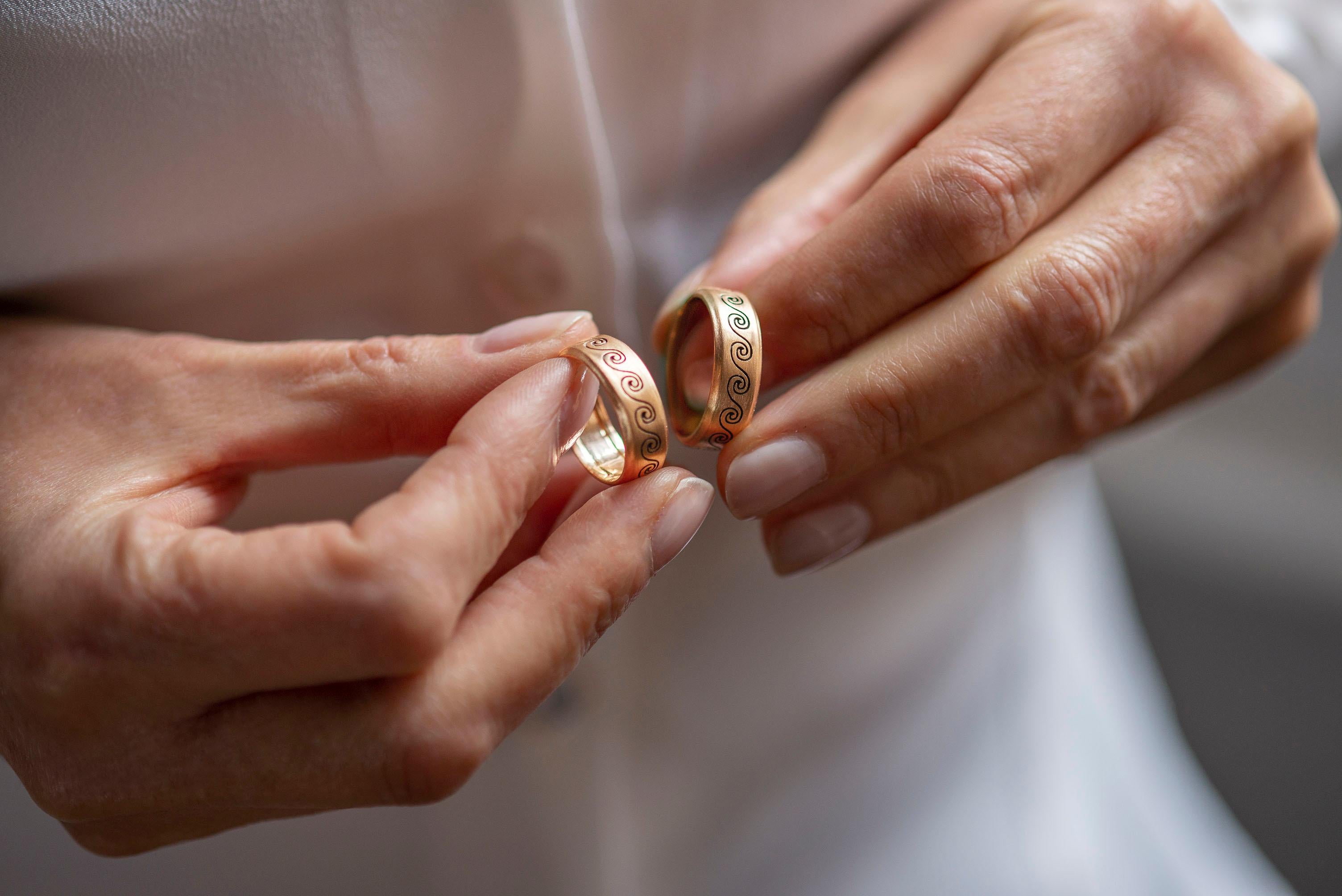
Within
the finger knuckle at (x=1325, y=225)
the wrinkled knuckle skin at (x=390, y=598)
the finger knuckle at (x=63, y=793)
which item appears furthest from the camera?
the finger knuckle at (x=1325, y=225)

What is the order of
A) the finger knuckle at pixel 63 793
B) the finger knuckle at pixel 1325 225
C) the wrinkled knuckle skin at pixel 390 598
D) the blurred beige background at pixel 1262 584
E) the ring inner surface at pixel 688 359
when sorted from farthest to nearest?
the blurred beige background at pixel 1262 584
the finger knuckle at pixel 1325 225
the ring inner surface at pixel 688 359
the finger knuckle at pixel 63 793
the wrinkled knuckle skin at pixel 390 598

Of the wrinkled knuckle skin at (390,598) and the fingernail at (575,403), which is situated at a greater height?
the fingernail at (575,403)

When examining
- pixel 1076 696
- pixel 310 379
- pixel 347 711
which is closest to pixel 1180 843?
pixel 1076 696

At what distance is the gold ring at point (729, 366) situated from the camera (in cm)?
89

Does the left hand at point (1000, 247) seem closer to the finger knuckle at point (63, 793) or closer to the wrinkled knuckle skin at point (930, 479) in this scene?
the wrinkled knuckle skin at point (930, 479)

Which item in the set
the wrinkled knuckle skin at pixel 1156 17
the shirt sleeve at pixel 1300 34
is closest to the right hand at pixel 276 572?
the wrinkled knuckle skin at pixel 1156 17

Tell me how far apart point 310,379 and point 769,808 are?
0.91 m

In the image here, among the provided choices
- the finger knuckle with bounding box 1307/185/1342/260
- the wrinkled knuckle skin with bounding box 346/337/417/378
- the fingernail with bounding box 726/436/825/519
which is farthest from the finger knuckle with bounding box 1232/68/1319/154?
the wrinkled knuckle skin with bounding box 346/337/417/378

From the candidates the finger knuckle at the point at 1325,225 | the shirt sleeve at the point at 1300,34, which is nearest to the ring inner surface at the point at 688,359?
the finger knuckle at the point at 1325,225

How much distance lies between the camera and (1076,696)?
59.6 inches

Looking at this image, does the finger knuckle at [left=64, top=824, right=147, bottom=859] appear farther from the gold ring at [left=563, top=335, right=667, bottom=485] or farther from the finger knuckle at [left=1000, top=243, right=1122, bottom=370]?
the finger knuckle at [left=1000, top=243, right=1122, bottom=370]

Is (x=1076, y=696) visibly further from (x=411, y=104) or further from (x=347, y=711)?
(x=411, y=104)

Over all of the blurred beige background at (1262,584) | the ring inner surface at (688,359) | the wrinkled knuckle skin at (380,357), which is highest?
the wrinkled knuckle skin at (380,357)

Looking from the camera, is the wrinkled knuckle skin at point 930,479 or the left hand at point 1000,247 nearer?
the left hand at point 1000,247
